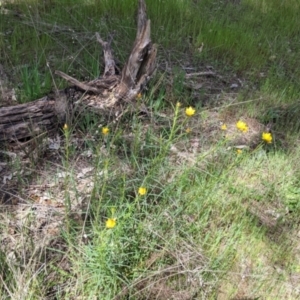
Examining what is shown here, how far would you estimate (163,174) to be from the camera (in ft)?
8.27

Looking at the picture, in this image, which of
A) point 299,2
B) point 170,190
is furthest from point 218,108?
point 299,2

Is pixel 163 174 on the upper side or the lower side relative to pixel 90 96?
lower

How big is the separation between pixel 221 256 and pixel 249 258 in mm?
327

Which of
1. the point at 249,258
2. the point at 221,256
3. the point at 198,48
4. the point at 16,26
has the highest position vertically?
the point at 16,26

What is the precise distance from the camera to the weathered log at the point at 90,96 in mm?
2834

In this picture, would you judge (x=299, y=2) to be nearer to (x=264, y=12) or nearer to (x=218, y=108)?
(x=264, y=12)

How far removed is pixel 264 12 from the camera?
219 inches

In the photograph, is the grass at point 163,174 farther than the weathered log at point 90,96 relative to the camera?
No

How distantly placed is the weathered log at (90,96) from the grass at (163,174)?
15 centimetres

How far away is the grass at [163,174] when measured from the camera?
204 centimetres

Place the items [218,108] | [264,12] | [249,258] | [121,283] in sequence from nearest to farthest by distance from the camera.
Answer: [121,283], [249,258], [218,108], [264,12]

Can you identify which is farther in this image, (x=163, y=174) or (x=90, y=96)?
(x=90, y=96)

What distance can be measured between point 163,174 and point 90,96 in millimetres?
1047

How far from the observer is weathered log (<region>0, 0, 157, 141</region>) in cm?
283
